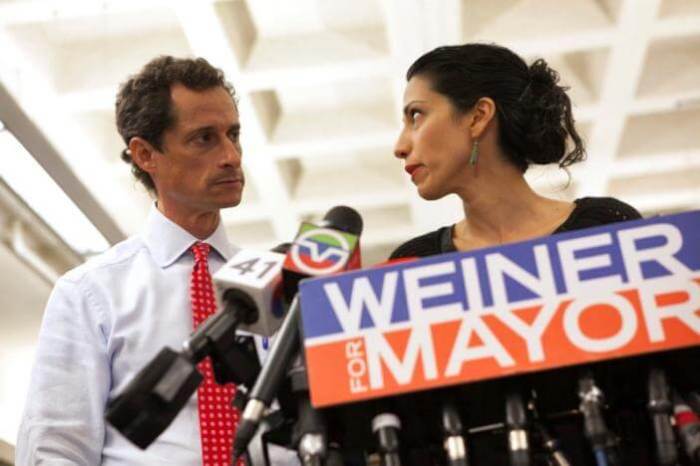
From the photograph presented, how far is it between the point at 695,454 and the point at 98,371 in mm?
981

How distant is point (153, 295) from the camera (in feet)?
5.70

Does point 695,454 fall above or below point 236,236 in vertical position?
below

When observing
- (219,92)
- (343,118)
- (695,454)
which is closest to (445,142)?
(219,92)

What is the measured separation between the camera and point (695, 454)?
0.93 meters

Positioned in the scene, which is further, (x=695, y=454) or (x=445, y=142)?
(x=445, y=142)

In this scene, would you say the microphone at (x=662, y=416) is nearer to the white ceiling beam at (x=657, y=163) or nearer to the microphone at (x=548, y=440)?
the microphone at (x=548, y=440)

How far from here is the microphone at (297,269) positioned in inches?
38.7

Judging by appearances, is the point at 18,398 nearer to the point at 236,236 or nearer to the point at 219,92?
the point at 236,236

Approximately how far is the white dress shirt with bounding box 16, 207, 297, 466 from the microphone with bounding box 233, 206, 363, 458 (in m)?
0.47

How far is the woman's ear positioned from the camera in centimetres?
180

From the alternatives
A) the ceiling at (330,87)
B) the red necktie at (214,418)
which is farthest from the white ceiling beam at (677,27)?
the red necktie at (214,418)

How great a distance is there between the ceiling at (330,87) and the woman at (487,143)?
7.22 feet

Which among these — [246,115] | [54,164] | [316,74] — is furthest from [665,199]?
[54,164]

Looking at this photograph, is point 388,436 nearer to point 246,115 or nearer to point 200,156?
point 200,156
